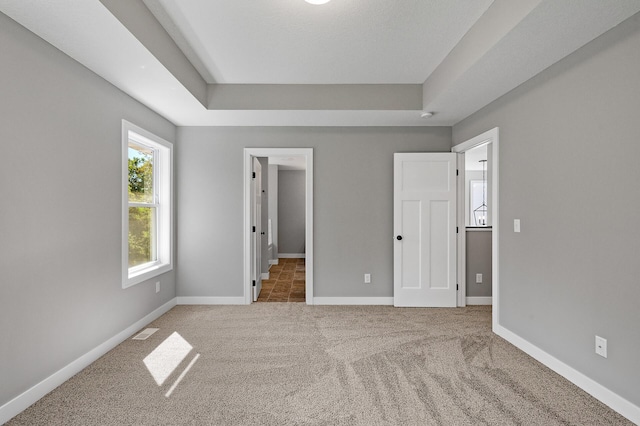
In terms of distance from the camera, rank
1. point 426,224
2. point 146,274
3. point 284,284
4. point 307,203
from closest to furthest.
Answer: point 146,274 < point 426,224 < point 307,203 < point 284,284

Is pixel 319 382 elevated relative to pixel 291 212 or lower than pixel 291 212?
lower

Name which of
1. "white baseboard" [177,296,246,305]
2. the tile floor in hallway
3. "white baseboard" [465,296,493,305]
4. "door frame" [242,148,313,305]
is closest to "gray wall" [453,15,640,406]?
"white baseboard" [465,296,493,305]

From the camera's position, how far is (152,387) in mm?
2312

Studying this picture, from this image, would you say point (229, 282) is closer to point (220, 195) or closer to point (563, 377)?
point (220, 195)

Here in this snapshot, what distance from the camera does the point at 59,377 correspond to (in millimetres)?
2334

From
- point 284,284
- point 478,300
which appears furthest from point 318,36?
point 284,284

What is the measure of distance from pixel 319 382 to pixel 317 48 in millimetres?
2675

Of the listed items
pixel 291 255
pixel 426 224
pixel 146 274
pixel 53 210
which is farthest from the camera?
pixel 291 255

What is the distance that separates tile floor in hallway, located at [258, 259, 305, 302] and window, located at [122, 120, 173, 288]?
1.50 meters

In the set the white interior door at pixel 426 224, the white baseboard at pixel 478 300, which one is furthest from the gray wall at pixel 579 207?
the white baseboard at pixel 478 300

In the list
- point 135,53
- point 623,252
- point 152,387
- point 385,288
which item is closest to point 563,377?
point 623,252

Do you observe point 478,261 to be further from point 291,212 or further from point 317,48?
point 291,212

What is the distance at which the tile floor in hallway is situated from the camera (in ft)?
15.7

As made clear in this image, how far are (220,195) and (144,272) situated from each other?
1.31 meters
